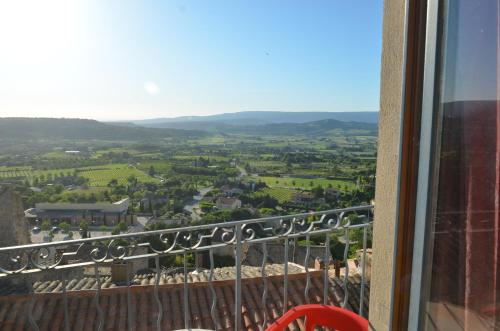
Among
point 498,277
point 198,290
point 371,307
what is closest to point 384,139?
point 498,277

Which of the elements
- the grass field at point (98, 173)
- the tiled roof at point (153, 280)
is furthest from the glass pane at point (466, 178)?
the grass field at point (98, 173)

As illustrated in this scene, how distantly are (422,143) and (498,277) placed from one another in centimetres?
44

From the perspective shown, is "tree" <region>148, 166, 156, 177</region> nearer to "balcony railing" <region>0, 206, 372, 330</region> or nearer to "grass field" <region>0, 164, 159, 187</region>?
"grass field" <region>0, 164, 159, 187</region>

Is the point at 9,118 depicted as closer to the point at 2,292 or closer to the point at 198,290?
the point at 2,292

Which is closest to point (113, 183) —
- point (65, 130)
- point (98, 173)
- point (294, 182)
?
point (98, 173)

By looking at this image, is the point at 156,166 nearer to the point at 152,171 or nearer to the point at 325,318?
the point at 152,171

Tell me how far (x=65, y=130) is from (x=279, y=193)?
13.3 metres

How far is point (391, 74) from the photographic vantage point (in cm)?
133

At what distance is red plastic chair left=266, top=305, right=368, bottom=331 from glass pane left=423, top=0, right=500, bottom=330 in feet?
3.02

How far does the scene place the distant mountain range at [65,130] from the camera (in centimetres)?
1648

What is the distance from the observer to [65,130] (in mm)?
20609

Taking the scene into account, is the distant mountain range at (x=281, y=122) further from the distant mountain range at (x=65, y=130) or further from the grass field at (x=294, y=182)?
the distant mountain range at (x=65, y=130)

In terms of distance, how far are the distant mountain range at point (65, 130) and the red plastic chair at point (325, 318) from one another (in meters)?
16.6

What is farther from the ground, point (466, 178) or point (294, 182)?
point (466, 178)
